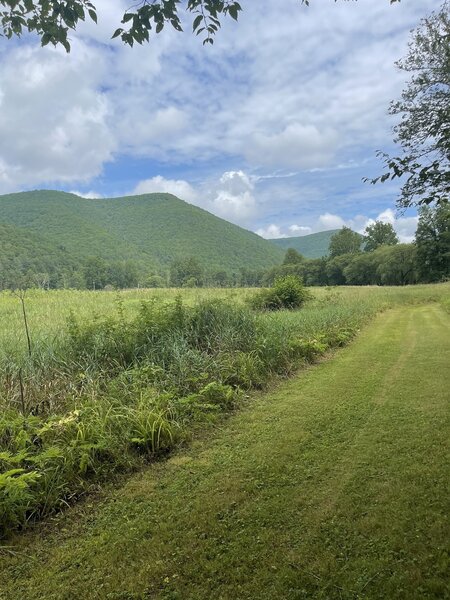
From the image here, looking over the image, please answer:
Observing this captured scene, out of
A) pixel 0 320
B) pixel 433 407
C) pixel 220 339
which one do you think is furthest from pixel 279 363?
pixel 0 320

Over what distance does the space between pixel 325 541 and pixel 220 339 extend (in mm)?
4572

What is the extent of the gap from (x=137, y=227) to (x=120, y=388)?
8140 cm

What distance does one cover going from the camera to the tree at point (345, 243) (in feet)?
232

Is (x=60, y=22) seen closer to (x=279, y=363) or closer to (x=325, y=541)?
(x=325, y=541)

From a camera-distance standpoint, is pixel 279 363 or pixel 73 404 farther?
pixel 279 363

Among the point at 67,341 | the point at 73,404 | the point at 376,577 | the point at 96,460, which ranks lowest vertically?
the point at 376,577

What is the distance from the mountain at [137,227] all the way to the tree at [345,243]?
46.1ft

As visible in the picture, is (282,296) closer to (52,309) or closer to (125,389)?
(52,309)

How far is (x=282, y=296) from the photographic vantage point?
16266 millimetres

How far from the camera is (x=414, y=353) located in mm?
7754

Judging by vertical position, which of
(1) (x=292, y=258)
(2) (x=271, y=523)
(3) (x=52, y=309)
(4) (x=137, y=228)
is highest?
(4) (x=137, y=228)

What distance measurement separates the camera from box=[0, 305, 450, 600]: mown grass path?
2.17 metres

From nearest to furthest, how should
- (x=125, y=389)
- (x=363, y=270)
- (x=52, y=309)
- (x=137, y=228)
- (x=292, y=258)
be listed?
(x=125, y=389) < (x=52, y=309) < (x=363, y=270) < (x=292, y=258) < (x=137, y=228)

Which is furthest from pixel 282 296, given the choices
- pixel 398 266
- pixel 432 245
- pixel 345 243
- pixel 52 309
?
pixel 345 243
